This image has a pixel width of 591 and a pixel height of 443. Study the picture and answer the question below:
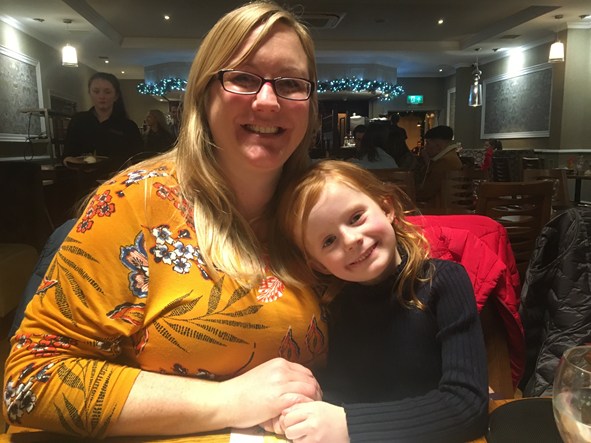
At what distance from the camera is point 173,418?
2.39ft

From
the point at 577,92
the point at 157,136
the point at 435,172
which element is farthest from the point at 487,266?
the point at 577,92

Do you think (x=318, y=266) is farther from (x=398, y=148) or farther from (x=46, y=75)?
(x=46, y=75)

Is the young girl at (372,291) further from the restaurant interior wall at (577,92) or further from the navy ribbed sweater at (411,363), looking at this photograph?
the restaurant interior wall at (577,92)

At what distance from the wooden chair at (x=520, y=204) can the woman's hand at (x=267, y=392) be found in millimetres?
2029

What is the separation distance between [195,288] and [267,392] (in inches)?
8.7

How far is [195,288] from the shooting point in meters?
0.85

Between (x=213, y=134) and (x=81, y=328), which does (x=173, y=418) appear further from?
(x=213, y=134)

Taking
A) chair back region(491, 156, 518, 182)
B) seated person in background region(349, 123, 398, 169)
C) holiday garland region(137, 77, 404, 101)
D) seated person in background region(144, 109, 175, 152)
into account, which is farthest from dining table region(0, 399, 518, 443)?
holiday garland region(137, 77, 404, 101)

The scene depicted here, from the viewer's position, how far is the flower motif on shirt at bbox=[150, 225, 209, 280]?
0.86 meters

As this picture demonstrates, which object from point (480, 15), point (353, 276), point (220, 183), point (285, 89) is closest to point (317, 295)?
point (353, 276)

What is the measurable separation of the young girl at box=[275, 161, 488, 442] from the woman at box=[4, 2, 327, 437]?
2.9 inches

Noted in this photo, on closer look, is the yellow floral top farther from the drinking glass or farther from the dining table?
the drinking glass

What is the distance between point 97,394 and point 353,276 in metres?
0.50

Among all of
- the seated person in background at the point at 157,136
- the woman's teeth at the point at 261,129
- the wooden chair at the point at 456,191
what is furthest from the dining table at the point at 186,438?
the seated person in background at the point at 157,136
